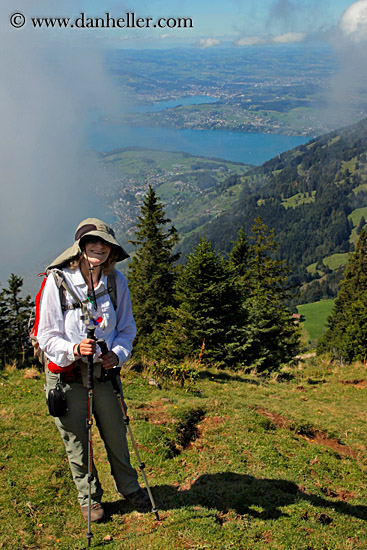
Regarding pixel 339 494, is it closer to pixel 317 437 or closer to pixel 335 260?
pixel 317 437

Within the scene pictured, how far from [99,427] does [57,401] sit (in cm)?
58

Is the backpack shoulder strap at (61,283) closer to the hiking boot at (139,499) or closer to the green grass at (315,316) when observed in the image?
the hiking boot at (139,499)

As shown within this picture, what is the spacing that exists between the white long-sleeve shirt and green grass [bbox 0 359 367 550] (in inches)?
68.0

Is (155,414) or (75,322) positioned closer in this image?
(75,322)

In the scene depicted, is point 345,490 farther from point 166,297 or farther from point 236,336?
point 166,297

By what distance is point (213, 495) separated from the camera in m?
4.54

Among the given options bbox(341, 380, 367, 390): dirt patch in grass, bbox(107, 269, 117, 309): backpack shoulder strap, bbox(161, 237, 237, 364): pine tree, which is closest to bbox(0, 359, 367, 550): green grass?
bbox(107, 269, 117, 309): backpack shoulder strap

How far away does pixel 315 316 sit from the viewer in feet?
431

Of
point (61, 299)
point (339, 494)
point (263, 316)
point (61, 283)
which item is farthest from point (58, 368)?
point (263, 316)

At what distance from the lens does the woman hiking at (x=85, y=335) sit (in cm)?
354

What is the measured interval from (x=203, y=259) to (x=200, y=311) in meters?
2.16

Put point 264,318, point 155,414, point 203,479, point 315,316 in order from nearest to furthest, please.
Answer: point 203,479 → point 155,414 → point 264,318 → point 315,316

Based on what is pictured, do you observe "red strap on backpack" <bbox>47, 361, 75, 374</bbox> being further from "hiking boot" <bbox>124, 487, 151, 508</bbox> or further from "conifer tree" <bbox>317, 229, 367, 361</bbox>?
"conifer tree" <bbox>317, 229, 367, 361</bbox>

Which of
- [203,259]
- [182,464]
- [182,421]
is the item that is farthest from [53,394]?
[203,259]
